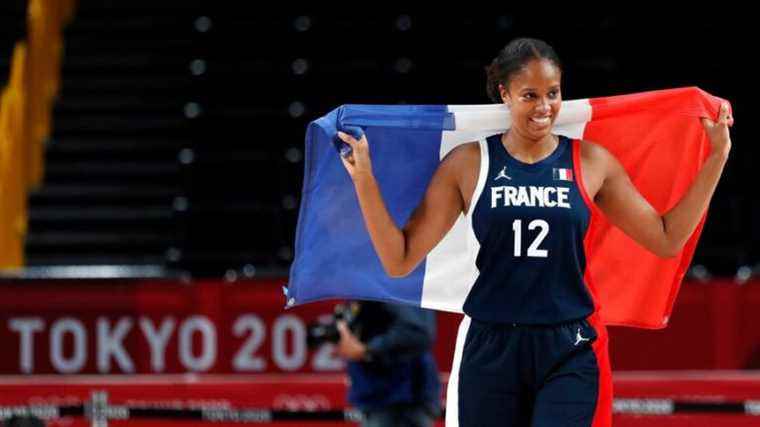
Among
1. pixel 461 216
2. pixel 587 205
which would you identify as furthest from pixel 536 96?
pixel 461 216

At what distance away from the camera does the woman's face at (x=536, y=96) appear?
472 centimetres

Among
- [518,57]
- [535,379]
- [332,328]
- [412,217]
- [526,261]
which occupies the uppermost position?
[518,57]

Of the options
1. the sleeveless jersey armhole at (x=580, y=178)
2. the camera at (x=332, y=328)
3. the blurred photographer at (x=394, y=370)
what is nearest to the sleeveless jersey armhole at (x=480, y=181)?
the sleeveless jersey armhole at (x=580, y=178)

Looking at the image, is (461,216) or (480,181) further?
A: (461,216)

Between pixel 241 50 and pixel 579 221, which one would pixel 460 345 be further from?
pixel 241 50

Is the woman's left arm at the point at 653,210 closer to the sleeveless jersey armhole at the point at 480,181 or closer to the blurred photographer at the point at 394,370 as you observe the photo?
the sleeveless jersey armhole at the point at 480,181

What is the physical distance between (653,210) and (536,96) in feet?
2.04

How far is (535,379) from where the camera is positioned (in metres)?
4.71

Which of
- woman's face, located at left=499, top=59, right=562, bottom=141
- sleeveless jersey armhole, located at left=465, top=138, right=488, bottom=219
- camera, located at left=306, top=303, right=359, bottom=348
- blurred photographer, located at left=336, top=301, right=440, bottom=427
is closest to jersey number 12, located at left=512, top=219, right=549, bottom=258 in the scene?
sleeveless jersey armhole, located at left=465, top=138, right=488, bottom=219

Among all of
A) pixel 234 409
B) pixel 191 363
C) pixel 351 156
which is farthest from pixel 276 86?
pixel 351 156

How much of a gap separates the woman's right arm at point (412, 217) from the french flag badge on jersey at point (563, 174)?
315 mm

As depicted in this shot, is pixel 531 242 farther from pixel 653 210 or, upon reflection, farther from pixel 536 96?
pixel 653 210

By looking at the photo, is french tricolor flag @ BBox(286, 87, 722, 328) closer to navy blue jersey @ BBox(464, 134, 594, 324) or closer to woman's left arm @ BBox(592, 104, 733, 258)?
woman's left arm @ BBox(592, 104, 733, 258)

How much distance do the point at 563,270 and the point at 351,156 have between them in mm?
743
